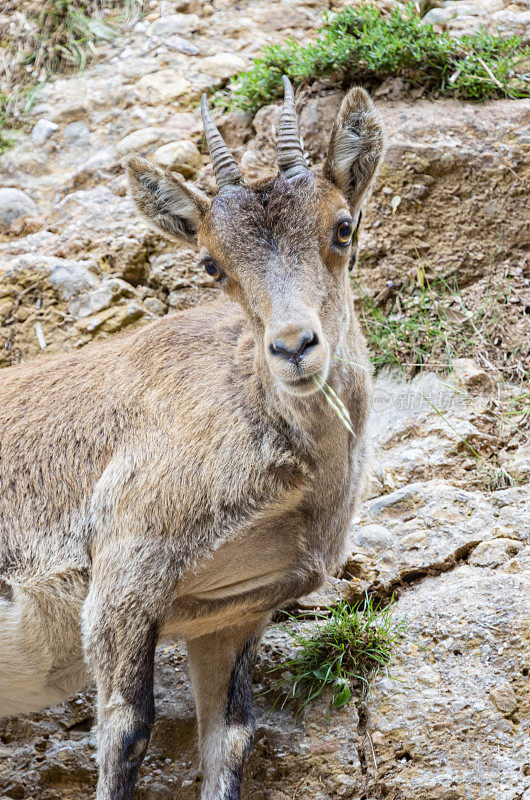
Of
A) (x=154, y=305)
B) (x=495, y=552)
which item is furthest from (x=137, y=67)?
(x=495, y=552)

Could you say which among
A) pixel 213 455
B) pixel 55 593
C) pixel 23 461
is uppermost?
pixel 213 455

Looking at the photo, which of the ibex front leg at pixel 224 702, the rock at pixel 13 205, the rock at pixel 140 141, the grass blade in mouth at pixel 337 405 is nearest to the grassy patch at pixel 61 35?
the rock at pixel 140 141

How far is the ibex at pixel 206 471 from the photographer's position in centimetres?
496

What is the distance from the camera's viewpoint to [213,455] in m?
5.16

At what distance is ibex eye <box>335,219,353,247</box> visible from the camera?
509 cm

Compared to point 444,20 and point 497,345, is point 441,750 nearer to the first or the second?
point 497,345

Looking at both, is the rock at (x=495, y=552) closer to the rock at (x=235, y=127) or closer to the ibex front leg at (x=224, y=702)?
the ibex front leg at (x=224, y=702)

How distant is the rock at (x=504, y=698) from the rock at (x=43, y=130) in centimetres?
754

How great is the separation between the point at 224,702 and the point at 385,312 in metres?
3.85

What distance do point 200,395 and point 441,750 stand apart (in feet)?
8.15

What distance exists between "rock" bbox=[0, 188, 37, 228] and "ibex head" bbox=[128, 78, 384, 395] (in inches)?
151

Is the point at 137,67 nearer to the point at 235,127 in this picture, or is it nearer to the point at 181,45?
the point at 181,45

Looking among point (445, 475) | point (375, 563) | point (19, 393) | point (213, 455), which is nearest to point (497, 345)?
point (445, 475)

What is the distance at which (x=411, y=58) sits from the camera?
27.7ft
